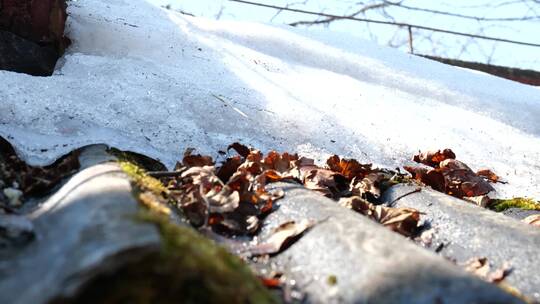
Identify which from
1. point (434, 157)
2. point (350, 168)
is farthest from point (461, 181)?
point (350, 168)

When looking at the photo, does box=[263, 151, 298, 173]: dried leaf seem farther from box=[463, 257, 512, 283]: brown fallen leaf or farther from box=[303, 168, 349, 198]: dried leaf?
box=[463, 257, 512, 283]: brown fallen leaf

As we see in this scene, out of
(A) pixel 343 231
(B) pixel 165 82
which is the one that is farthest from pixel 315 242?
(B) pixel 165 82

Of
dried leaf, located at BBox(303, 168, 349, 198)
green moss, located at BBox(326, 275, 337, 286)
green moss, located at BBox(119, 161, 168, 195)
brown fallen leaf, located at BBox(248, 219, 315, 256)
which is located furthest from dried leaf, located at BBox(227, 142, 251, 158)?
green moss, located at BBox(326, 275, 337, 286)

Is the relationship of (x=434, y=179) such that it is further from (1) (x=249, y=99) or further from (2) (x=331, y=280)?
(2) (x=331, y=280)

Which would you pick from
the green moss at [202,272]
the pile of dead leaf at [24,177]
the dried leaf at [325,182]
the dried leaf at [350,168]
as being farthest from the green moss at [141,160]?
the green moss at [202,272]

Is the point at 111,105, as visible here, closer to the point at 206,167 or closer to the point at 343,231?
the point at 206,167

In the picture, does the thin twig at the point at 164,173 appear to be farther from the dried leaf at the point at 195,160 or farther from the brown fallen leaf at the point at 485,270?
the brown fallen leaf at the point at 485,270
